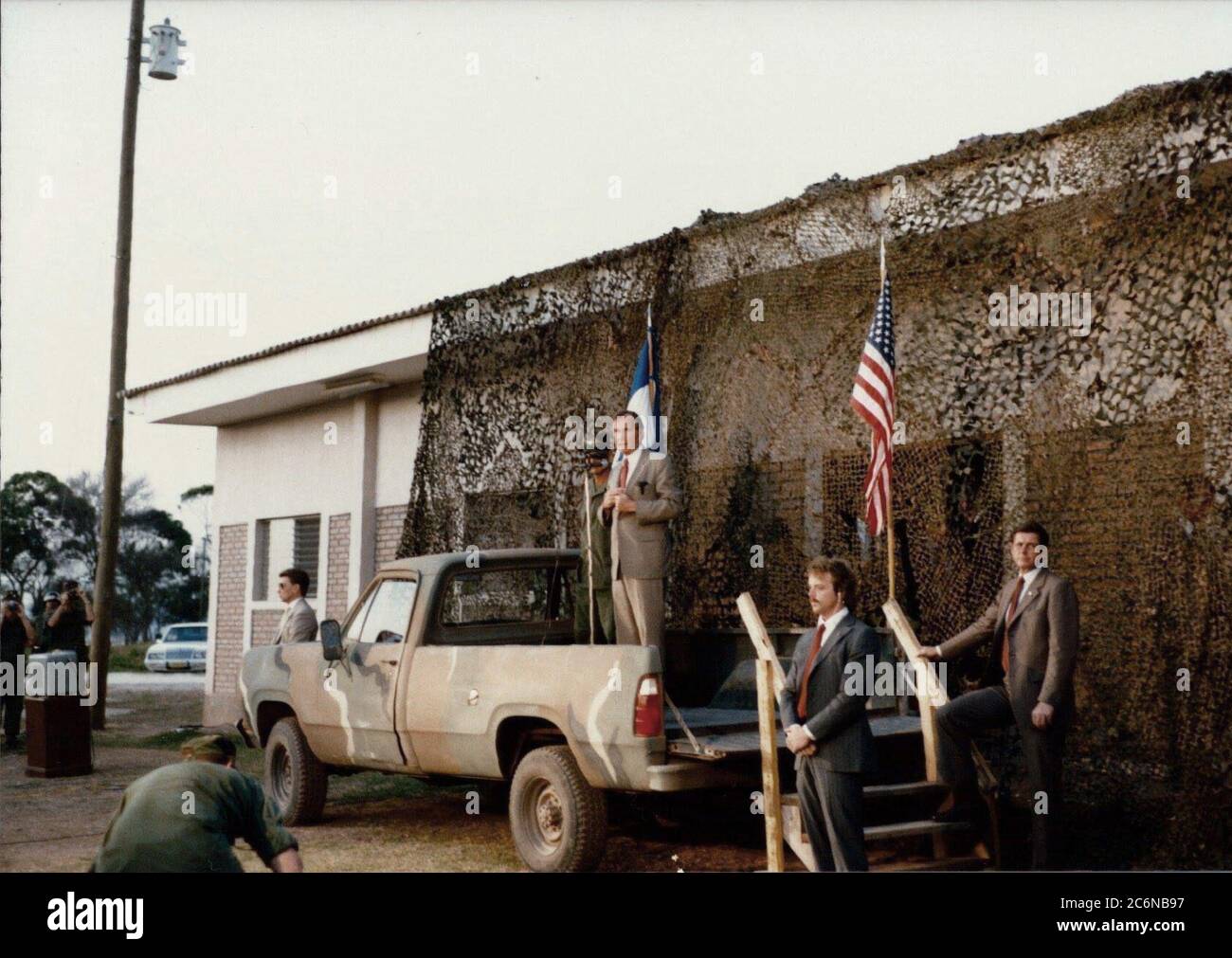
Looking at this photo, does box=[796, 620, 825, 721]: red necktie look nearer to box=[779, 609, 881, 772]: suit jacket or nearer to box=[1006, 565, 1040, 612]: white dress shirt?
box=[779, 609, 881, 772]: suit jacket

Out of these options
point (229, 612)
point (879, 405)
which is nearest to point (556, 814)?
point (879, 405)

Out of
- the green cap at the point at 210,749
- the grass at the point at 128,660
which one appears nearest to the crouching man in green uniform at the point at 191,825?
the green cap at the point at 210,749

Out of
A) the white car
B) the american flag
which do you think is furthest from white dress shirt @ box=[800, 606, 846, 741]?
the white car

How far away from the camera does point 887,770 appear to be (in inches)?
289

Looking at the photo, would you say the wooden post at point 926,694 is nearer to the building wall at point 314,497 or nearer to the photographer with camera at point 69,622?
the building wall at point 314,497

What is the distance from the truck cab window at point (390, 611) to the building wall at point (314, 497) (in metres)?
6.01

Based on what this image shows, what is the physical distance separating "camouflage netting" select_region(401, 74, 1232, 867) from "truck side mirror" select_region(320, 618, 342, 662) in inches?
97.0

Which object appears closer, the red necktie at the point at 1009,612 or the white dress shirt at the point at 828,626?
the white dress shirt at the point at 828,626

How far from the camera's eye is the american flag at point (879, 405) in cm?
802

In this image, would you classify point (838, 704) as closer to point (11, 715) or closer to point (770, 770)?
point (770, 770)

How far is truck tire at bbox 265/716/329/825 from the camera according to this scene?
941 centimetres

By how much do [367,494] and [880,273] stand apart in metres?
8.37

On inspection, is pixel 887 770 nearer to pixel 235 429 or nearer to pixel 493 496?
pixel 493 496
